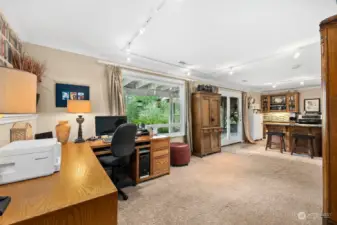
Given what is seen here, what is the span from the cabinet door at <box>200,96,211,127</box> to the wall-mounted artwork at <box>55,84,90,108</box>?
3010 millimetres

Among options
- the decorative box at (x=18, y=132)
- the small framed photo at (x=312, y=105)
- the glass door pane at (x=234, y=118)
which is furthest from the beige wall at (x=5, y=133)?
the small framed photo at (x=312, y=105)

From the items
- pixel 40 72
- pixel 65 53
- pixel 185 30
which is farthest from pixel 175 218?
pixel 65 53

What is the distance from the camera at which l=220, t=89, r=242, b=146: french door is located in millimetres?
6367

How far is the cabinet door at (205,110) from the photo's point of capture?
4.70 metres

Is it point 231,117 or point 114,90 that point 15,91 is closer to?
point 114,90

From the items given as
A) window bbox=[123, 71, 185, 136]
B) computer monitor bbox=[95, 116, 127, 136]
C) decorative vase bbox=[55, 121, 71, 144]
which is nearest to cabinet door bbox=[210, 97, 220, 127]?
window bbox=[123, 71, 185, 136]

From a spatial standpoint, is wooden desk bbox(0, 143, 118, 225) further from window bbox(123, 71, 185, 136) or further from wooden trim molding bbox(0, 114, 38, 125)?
window bbox(123, 71, 185, 136)

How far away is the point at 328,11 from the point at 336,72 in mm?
1242

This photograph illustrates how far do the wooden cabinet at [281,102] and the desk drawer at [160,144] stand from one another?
677 centimetres

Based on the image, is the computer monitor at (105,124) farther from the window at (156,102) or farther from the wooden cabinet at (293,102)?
the wooden cabinet at (293,102)

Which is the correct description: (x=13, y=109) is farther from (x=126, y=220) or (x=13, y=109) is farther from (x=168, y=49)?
(x=168, y=49)

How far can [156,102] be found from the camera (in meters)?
4.60

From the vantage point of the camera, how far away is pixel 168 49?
2.98m

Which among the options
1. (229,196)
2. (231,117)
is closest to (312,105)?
(231,117)
